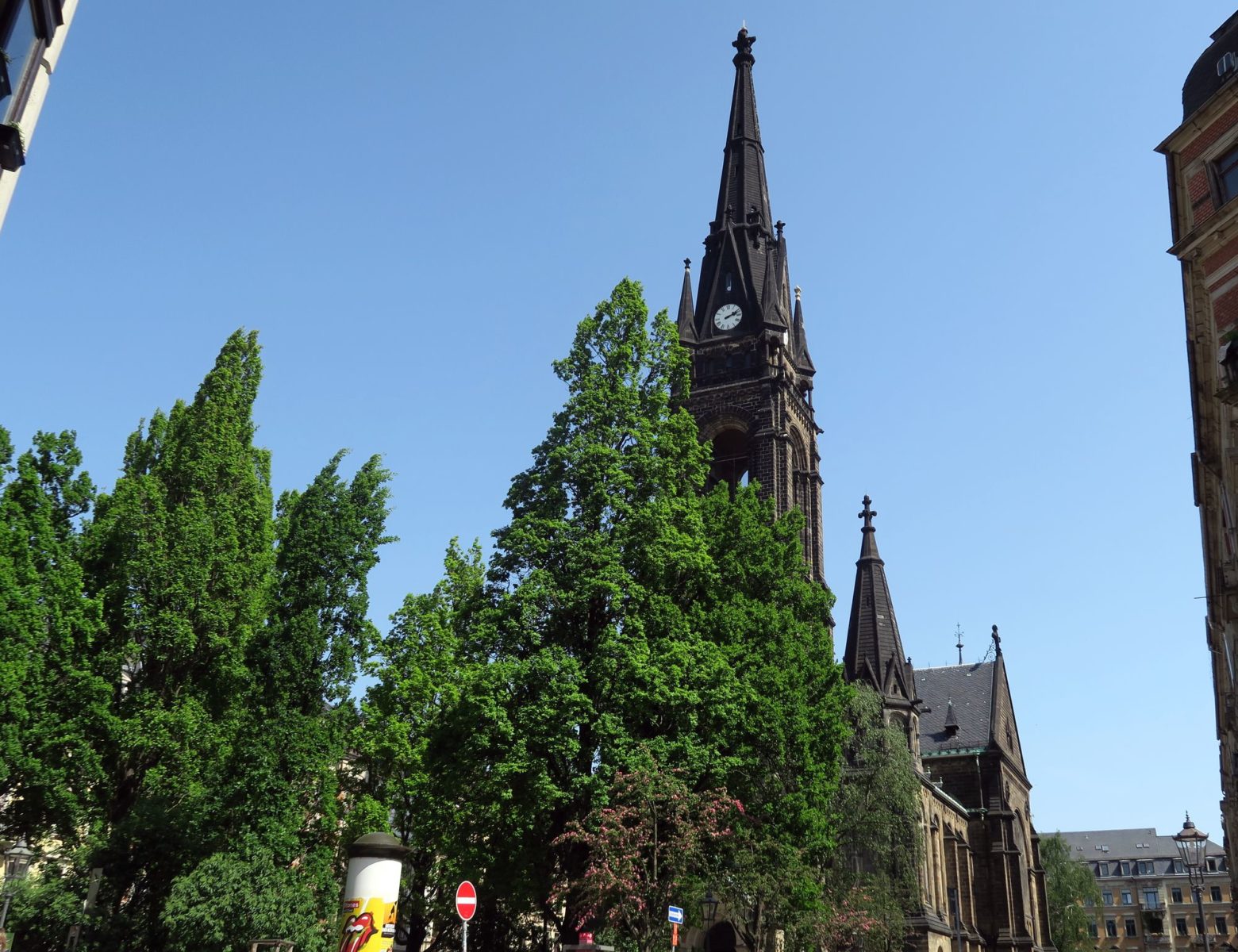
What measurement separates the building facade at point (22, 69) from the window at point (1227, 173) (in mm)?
19427

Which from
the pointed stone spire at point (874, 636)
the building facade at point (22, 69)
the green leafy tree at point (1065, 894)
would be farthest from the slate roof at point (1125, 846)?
the building facade at point (22, 69)

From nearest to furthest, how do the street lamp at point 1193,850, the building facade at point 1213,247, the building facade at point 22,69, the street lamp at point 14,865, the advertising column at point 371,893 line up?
the building facade at point 22,69 → the advertising column at point 371,893 → the building facade at point 1213,247 → the street lamp at point 14,865 → the street lamp at point 1193,850

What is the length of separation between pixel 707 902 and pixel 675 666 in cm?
553

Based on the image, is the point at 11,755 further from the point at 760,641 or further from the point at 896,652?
the point at 896,652

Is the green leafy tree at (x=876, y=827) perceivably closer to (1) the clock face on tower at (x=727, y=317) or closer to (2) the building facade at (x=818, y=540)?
(2) the building facade at (x=818, y=540)

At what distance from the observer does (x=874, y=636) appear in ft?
179

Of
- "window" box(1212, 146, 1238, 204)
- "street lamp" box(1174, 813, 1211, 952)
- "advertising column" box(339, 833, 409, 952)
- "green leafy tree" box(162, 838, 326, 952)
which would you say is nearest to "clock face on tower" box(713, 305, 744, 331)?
"street lamp" box(1174, 813, 1211, 952)

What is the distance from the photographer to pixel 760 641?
24750mm

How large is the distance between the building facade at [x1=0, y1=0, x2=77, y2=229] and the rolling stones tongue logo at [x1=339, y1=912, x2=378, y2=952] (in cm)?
932

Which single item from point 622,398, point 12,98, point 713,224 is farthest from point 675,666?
point 713,224

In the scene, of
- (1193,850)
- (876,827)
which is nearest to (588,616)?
(876,827)

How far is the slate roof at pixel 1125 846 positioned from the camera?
109694 mm

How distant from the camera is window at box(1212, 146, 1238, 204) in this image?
793 inches

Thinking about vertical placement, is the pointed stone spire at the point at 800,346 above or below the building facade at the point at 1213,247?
above
